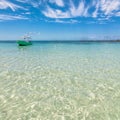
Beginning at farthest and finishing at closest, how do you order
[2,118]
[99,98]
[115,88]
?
1. [115,88]
2. [99,98]
3. [2,118]

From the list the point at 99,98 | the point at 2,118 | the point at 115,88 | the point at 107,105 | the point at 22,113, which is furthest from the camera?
the point at 115,88

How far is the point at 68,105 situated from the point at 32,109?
1.19 metres

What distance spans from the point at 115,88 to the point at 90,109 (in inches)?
98.2

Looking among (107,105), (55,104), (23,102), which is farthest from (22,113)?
(107,105)

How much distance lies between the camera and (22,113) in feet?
15.3

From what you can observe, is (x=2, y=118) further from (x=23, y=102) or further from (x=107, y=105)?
(x=107, y=105)

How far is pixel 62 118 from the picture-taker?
4422mm

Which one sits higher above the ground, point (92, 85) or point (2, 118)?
point (2, 118)

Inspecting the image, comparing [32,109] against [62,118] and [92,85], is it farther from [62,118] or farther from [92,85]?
[92,85]

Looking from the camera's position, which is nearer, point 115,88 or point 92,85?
point 115,88

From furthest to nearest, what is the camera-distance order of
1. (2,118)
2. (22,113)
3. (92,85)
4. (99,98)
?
(92,85) < (99,98) < (22,113) < (2,118)

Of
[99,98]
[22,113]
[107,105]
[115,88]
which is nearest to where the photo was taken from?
[22,113]

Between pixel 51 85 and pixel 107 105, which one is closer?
pixel 107 105

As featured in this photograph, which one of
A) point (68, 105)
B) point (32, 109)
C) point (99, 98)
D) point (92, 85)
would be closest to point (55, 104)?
point (68, 105)
